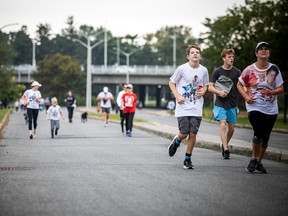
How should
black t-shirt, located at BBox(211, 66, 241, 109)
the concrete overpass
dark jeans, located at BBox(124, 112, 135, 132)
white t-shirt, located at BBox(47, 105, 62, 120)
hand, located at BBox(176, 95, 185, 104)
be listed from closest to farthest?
hand, located at BBox(176, 95, 185, 104), black t-shirt, located at BBox(211, 66, 241, 109), white t-shirt, located at BBox(47, 105, 62, 120), dark jeans, located at BBox(124, 112, 135, 132), the concrete overpass

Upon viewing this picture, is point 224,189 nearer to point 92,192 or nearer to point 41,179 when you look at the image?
point 92,192

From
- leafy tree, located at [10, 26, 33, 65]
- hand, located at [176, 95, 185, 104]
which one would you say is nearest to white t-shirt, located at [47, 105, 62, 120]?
hand, located at [176, 95, 185, 104]

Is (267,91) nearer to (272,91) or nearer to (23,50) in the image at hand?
(272,91)

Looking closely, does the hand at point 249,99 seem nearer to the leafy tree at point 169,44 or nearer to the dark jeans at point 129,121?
the dark jeans at point 129,121

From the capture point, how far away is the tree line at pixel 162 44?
153ft

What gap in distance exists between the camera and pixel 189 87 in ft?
32.4

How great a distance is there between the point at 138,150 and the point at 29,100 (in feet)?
21.3

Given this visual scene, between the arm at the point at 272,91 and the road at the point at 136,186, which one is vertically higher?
the arm at the point at 272,91

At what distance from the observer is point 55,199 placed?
21.2 ft

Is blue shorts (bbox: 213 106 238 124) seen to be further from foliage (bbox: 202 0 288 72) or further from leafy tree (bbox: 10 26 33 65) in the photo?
leafy tree (bbox: 10 26 33 65)

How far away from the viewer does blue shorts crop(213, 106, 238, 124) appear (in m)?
11.8

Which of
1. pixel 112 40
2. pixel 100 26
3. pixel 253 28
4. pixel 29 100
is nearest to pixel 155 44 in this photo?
pixel 112 40

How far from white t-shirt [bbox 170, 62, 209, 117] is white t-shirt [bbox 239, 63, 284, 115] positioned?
35.6 inches

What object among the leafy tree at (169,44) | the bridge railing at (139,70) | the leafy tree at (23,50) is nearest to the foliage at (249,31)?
the bridge railing at (139,70)
